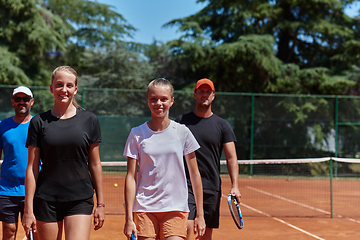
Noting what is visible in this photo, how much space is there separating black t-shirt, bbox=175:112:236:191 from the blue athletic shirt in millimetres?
1688

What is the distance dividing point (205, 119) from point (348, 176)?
12.5m

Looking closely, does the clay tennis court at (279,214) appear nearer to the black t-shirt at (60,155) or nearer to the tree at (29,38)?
the black t-shirt at (60,155)

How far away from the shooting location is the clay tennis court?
22.5ft

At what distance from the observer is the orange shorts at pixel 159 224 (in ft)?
9.53

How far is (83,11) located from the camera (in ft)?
90.9

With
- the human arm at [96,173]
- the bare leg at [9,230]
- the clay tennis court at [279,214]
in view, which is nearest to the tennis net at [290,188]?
the clay tennis court at [279,214]

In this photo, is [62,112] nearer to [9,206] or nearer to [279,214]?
[9,206]

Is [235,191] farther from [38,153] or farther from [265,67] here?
[265,67]

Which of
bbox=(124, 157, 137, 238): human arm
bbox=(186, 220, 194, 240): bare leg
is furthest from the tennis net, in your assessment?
bbox=(124, 157, 137, 238): human arm

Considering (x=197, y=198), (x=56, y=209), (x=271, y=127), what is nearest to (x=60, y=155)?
(x=56, y=209)

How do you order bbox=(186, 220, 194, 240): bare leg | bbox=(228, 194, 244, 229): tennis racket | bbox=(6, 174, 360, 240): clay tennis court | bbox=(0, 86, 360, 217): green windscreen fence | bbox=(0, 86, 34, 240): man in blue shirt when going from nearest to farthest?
bbox=(186, 220, 194, 240): bare leg → bbox=(228, 194, 244, 229): tennis racket → bbox=(0, 86, 34, 240): man in blue shirt → bbox=(6, 174, 360, 240): clay tennis court → bbox=(0, 86, 360, 217): green windscreen fence

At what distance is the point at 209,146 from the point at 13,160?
1988 mm

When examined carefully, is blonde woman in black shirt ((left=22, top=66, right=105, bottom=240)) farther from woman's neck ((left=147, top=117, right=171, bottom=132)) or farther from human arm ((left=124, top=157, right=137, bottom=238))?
woman's neck ((left=147, top=117, right=171, bottom=132))

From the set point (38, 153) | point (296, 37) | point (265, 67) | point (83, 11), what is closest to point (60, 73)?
point (38, 153)
